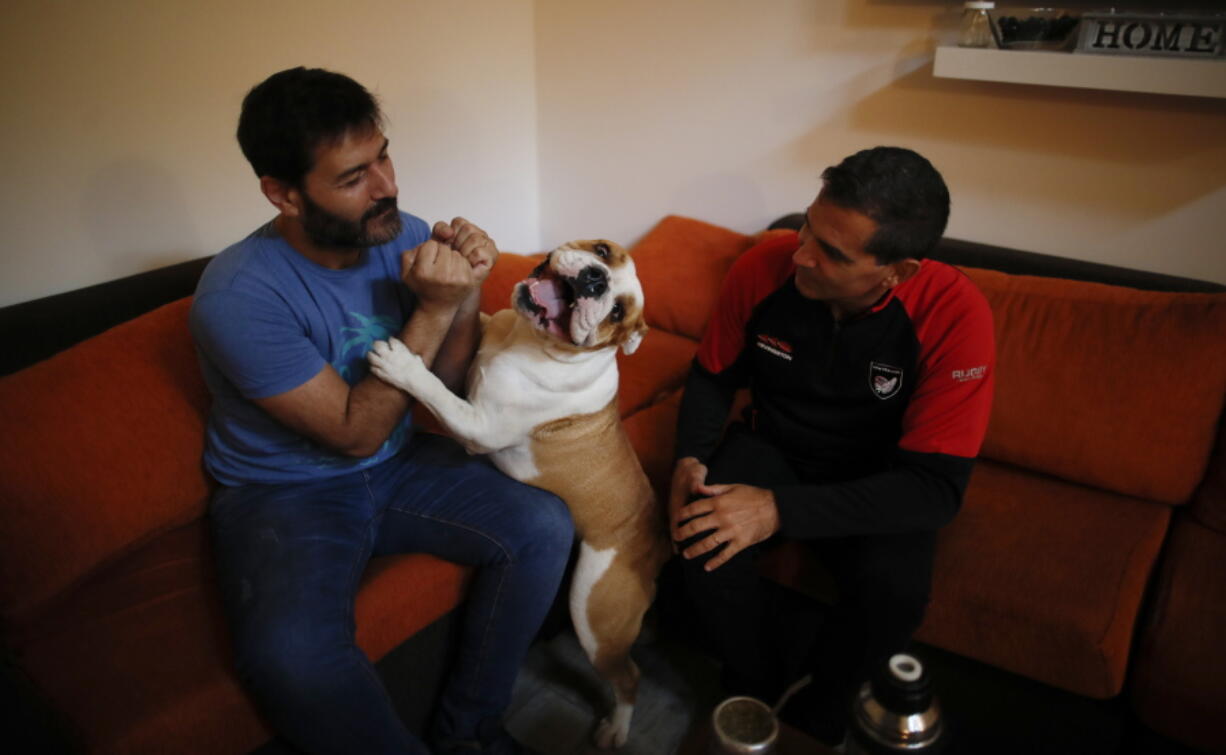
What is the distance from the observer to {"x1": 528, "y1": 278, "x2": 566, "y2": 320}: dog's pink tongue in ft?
5.41

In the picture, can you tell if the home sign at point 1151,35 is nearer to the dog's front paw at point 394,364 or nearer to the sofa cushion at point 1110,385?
the sofa cushion at point 1110,385

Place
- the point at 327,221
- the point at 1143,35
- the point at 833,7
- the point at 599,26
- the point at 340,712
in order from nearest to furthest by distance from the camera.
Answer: the point at 340,712, the point at 327,221, the point at 1143,35, the point at 833,7, the point at 599,26

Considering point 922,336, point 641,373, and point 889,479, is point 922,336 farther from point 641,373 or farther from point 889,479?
point 641,373

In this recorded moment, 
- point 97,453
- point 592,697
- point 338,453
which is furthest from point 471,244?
point 592,697

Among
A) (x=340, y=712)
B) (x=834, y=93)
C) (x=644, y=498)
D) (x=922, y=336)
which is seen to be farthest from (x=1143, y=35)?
(x=340, y=712)

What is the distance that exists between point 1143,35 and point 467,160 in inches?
96.2

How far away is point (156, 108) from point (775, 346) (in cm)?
193

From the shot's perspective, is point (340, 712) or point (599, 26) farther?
point (599, 26)

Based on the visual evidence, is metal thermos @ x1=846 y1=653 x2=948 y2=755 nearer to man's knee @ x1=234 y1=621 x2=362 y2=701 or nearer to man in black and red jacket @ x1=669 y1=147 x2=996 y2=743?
man in black and red jacket @ x1=669 y1=147 x2=996 y2=743

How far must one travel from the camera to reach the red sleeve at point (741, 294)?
196 cm

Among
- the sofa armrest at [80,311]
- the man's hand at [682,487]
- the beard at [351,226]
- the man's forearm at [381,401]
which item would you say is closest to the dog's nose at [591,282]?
the man's forearm at [381,401]

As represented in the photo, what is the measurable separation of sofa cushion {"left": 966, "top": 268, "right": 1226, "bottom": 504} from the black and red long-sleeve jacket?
1.60 ft

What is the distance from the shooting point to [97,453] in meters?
1.69

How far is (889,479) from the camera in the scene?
5.67ft
